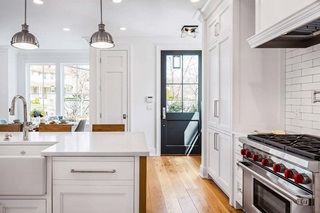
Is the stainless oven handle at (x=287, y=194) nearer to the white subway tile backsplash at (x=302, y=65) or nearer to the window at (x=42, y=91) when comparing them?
the white subway tile backsplash at (x=302, y=65)

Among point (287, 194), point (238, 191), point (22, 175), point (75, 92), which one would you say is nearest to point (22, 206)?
point (22, 175)

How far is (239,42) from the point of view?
281cm

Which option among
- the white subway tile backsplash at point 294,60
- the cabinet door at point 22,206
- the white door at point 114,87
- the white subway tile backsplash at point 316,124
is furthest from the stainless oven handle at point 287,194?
the white door at point 114,87

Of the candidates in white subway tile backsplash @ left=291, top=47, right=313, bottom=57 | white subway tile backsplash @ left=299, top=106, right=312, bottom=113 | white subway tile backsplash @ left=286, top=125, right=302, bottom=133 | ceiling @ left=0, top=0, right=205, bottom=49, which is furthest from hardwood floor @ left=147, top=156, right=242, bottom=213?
ceiling @ left=0, top=0, right=205, bottom=49

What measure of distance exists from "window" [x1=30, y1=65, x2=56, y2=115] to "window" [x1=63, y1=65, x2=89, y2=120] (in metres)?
0.34

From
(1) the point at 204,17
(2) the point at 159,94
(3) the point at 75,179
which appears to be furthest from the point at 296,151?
(2) the point at 159,94

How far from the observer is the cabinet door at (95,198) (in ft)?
5.61

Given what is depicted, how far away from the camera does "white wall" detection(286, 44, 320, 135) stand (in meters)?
2.24

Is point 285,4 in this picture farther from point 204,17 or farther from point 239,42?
point 204,17

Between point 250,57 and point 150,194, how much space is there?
6.65 feet

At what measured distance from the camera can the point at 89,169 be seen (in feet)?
5.63

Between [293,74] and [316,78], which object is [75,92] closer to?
[293,74]

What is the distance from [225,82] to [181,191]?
151cm

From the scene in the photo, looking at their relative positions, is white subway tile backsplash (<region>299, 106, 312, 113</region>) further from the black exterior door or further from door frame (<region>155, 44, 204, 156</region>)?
door frame (<region>155, 44, 204, 156</region>)
